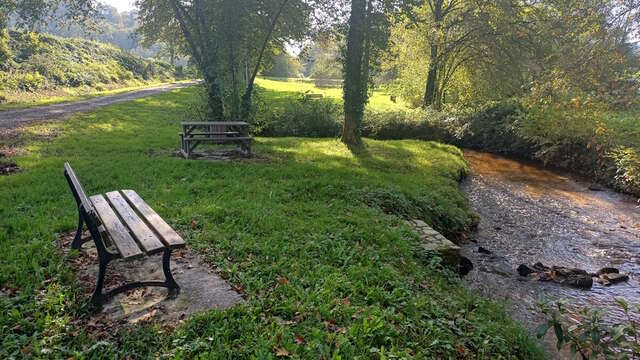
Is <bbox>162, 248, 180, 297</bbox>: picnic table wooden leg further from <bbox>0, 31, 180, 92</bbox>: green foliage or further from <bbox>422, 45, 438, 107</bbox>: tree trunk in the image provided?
<bbox>422, 45, 438, 107</bbox>: tree trunk

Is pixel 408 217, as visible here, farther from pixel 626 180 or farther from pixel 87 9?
pixel 87 9

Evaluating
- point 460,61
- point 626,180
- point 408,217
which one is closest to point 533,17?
point 460,61

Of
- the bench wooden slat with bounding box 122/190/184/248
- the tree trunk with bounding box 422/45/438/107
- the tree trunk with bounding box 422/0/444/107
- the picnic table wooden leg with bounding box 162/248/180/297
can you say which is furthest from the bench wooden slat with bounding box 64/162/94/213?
the tree trunk with bounding box 422/45/438/107

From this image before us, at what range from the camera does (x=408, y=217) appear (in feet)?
27.4

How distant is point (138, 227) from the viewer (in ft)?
13.9

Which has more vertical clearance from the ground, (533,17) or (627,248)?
(533,17)

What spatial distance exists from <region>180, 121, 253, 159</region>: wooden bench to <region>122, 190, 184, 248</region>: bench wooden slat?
6.03 metres

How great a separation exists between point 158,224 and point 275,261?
1.56m

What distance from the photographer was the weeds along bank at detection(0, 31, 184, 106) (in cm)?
2477

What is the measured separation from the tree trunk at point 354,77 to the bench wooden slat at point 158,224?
9941mm

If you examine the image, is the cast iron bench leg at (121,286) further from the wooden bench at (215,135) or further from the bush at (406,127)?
the bush at (406,127)

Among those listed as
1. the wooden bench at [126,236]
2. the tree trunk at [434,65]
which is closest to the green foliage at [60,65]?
the wooden bench at [126,236]

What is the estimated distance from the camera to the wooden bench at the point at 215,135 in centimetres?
1128

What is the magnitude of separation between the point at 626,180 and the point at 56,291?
15464mm
